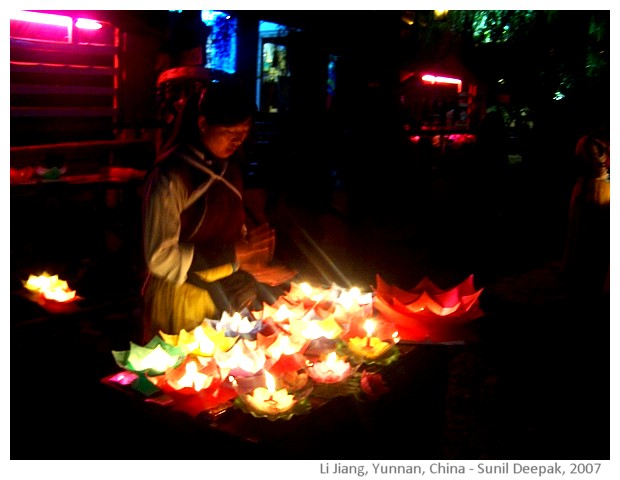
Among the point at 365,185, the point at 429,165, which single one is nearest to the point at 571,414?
the point at 365,185

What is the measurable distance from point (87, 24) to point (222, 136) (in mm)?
4893

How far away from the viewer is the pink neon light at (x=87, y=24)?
781 centimetres

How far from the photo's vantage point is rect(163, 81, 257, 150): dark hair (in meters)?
3.65

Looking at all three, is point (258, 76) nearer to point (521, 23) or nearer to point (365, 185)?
point (365, 185)

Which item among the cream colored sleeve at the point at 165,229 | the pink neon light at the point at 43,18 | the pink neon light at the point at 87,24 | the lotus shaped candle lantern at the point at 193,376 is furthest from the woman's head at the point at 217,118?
the pink neon light at the point at 87,24

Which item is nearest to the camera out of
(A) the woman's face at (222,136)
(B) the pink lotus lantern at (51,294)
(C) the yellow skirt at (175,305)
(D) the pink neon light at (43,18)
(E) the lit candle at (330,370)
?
(E) the lit candle at (330,370)

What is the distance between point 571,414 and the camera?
6098 millimetres

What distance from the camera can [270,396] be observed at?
3.06 meters

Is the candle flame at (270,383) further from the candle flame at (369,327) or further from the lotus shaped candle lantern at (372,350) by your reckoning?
the candle flame at (369,327)

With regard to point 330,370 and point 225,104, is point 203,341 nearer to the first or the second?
point 330,370

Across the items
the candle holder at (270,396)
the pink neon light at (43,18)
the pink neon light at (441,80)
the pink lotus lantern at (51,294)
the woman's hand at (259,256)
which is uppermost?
the pink neon light at (43,18)

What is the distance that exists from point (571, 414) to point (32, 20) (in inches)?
250

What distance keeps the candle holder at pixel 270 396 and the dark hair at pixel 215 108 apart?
1.30 m

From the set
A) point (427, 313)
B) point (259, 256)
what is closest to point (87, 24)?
point (259, 256)
